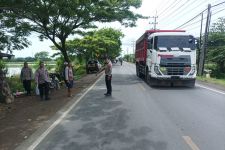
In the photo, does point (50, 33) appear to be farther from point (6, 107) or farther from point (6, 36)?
point (6, 107)

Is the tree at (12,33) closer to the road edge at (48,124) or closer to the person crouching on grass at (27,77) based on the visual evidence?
the person crouching on grass at (27,77)

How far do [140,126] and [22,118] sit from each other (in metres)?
4.02

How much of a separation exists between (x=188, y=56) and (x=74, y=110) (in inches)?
399

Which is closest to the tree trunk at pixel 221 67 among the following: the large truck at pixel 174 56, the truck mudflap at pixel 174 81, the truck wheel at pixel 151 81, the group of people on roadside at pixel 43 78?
the truck mudflap at pixel 174 81

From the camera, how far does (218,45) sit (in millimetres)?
60562

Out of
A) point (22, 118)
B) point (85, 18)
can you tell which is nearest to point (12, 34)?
point (85, 18)

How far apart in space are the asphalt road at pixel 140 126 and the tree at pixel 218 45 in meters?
44.1

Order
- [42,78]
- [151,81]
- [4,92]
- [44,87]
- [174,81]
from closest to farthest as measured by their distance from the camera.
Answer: [4,92]
[42,78]
[44,87]
[174,81]
[151,81]

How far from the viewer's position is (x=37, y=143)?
8.34 m

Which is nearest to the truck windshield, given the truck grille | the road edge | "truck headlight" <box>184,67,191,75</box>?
the truck grille

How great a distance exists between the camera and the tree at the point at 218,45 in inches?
2285

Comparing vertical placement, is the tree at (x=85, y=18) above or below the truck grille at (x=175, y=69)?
above

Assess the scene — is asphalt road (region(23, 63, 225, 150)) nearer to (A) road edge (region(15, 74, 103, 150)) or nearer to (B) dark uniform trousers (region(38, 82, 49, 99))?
(A) road edge (region(15, 74, 103, 150))

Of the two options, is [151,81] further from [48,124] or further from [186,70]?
[48,124]
